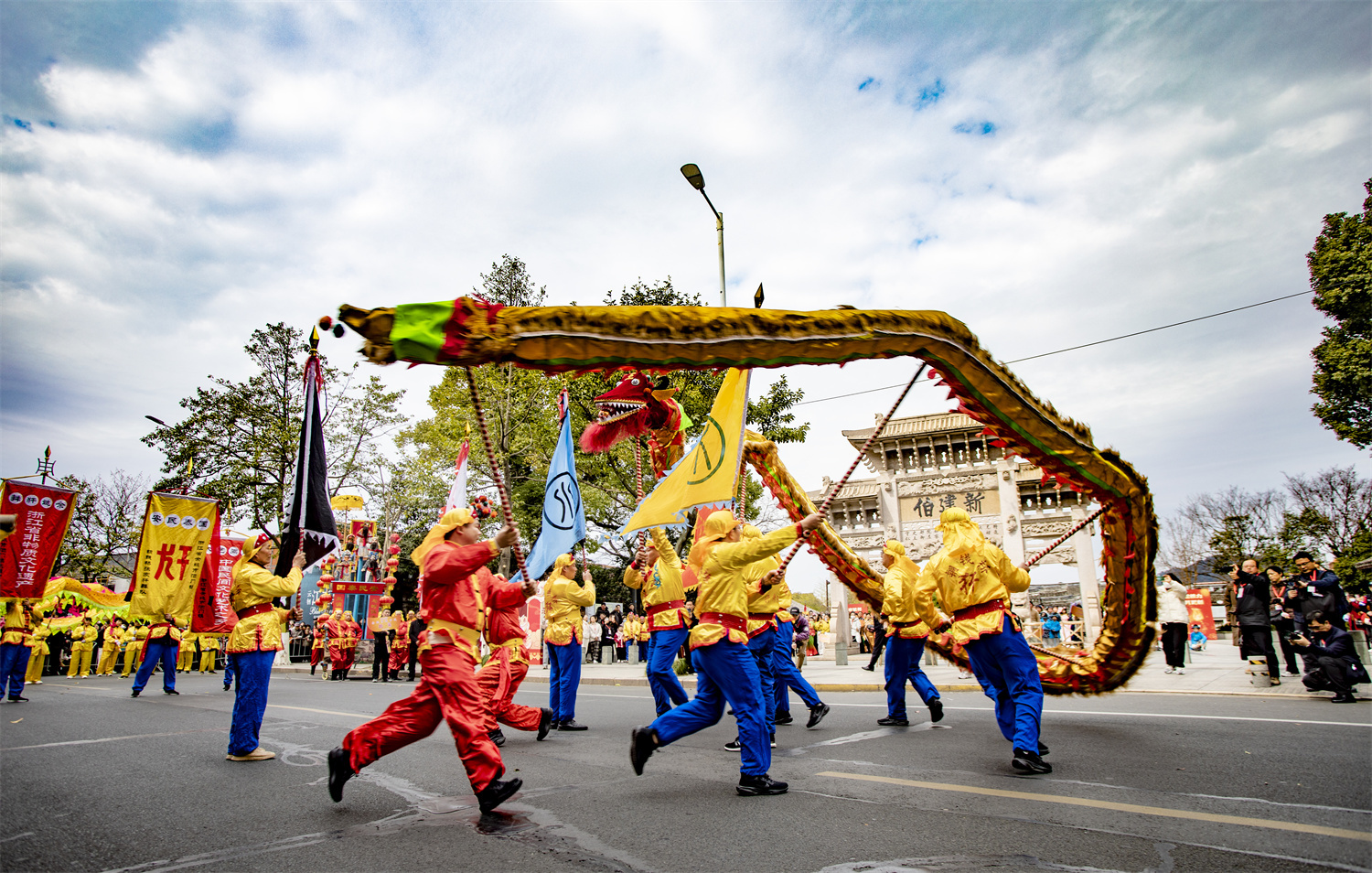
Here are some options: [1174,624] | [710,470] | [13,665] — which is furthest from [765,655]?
[13,665]

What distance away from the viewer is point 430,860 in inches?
123

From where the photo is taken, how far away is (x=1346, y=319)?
16.7m

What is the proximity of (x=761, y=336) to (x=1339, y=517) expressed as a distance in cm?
3422

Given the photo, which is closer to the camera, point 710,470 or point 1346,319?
point 710,470

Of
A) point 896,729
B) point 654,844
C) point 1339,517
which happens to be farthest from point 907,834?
point 1339,517

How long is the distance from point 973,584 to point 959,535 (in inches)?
16.9

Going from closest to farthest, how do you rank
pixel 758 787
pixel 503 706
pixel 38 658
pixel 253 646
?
pixel 758 787 → pixel 253 646 → pixel 503 706 → pixel 38 658

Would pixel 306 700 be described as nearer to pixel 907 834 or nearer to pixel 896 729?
pixel 896 729

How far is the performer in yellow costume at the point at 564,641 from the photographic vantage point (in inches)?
299

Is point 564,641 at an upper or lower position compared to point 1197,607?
lower

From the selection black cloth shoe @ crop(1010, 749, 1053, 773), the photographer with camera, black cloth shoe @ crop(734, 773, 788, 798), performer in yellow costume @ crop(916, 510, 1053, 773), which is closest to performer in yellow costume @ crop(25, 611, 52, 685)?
black cloth shoe @ crop(734, 773, 788, 798)

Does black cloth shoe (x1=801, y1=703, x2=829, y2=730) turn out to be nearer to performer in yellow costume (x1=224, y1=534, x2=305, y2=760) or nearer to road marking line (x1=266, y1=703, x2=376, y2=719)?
performer in yellow costume (x1=224, y1=534, x2=305, y2=760)

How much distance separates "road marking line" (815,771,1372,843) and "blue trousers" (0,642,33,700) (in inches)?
571

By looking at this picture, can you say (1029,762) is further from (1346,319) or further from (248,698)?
(1346,319)
